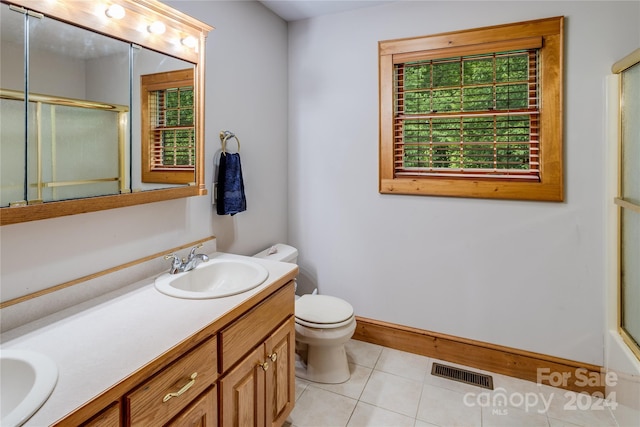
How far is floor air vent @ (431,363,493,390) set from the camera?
228 cm

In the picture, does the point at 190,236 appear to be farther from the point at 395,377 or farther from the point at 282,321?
the point at 395,377

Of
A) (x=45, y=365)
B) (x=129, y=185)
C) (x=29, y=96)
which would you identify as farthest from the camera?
(x=129, y=185)

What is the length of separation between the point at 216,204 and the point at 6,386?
51.7 inches

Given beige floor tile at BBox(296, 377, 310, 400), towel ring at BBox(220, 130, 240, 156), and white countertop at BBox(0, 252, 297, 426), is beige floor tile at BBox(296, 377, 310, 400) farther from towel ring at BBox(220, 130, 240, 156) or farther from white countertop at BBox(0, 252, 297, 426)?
towel ring at BBox(220, 130, 240, 156)

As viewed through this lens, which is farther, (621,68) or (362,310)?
(362,310)

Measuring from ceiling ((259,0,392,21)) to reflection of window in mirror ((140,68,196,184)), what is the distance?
1.07 meters

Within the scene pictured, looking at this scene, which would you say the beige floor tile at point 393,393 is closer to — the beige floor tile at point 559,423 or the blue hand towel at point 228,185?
the beige floor tile at point 559,423

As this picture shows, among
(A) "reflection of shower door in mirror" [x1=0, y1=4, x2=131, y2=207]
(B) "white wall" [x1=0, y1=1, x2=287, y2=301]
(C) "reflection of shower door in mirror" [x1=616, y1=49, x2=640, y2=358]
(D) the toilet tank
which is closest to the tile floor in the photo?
(C) "reflection of shower door in mirror" [x1=616, y1=49, x2=640, y2=358]

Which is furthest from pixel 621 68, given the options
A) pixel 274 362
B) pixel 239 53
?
pixel 274 362

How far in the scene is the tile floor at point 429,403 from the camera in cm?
195

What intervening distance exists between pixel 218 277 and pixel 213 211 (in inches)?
18.0

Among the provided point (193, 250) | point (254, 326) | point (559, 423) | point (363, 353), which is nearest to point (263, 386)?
point (254, 326)

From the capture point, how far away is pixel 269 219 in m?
2.74

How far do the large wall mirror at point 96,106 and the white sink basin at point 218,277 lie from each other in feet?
1.21
